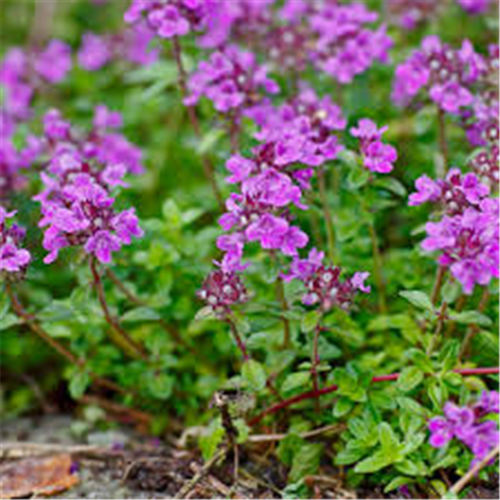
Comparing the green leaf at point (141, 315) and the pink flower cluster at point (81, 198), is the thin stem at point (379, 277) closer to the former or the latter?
the green leaf at point (141, 315)

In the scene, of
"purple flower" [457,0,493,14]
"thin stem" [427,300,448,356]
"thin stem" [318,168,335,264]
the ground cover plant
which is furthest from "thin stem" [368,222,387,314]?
"purple flower" [457,0,493,14]

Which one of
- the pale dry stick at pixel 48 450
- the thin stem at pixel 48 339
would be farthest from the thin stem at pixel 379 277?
the pale dry stick at pixel 48 450

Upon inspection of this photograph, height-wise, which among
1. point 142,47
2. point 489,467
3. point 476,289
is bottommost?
point 489,467

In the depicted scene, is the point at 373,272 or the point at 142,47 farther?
the point at 142,47

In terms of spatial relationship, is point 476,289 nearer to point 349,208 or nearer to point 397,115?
point 349,208

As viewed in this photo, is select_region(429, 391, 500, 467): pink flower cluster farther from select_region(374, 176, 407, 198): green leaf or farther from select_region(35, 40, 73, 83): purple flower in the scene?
select_region(35, 40, 73, 83): purple flower

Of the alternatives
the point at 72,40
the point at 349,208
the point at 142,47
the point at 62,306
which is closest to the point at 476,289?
the point at 349,208

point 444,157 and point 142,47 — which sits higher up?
point 142,47
